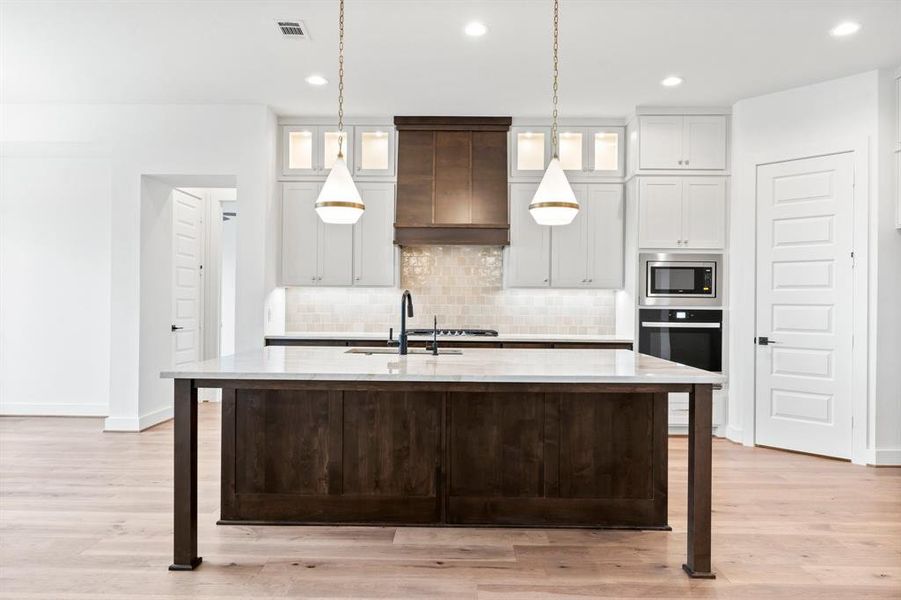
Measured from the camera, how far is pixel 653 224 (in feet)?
18.5

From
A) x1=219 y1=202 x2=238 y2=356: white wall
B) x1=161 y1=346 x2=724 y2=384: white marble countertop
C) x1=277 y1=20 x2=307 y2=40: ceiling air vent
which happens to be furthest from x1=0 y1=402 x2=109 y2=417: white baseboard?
x1=277 y1=20 x2=307 y2=40: ceiling air vent

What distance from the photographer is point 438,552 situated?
2898 millimetres

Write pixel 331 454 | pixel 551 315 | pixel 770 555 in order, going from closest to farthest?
pixel 770 555 < pixel 331 454 < pixel 551 315

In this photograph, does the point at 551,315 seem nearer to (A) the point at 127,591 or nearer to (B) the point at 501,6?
(B) the point at 501,6

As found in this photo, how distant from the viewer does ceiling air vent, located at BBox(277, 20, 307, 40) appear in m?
3.96

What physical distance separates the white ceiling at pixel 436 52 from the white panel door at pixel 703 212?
0.74 m

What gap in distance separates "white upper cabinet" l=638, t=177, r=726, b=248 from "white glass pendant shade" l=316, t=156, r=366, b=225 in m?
3.26

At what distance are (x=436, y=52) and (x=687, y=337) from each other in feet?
10.9

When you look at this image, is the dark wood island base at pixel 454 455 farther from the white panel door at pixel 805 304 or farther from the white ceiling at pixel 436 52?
the white panel door at pixel 805 304

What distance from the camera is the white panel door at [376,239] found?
19.4 ft

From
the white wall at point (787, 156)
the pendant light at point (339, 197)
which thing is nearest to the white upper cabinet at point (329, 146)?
the pendant light at point (339, 197)

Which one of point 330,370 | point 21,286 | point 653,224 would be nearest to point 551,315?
point 653,224

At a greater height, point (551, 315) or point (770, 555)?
point (551, 315)

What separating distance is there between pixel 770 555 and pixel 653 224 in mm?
3341
